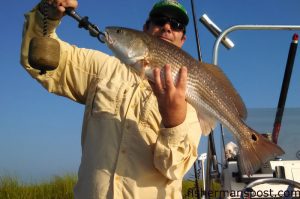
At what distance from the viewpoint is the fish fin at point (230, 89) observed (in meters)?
3.61

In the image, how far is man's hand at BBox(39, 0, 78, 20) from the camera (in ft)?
9.86

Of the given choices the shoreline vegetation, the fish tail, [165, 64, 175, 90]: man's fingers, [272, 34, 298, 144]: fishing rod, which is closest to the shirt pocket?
[165, 64, 175, 90]: man's fingers

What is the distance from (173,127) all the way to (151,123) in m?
0.28

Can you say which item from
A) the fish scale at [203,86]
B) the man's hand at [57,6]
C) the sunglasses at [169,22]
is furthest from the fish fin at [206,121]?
the man's hand at [57,6]

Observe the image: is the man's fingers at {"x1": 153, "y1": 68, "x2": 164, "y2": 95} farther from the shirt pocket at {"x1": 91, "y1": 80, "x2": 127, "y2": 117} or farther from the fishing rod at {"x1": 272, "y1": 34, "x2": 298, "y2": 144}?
the fishing rod at {"x1": 272, "y1": 34, "x2": 298, "y2": 144}

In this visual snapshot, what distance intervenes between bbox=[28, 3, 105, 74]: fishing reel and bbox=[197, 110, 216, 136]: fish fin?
3.68 ft

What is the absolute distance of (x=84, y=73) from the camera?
3490mm

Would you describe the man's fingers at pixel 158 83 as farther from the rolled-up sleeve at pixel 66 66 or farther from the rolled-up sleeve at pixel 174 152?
the rolled-up sleeve at pixel 66 66

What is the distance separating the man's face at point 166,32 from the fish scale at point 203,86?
0.58 meters

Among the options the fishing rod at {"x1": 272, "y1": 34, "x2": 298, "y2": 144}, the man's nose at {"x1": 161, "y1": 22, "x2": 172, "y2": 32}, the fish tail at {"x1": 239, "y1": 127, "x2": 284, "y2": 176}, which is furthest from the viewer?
the fishing rod at {"x1": 272, "y1": 34, "x2": 298, "y2": 144}

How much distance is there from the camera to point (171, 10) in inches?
158

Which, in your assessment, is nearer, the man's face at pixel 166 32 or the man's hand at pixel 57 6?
the man's hand at pixel 57 6

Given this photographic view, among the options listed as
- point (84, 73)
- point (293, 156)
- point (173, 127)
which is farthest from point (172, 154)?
point (293, 156)

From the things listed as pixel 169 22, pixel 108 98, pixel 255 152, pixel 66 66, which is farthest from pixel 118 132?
pixel 169 22
